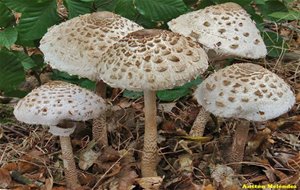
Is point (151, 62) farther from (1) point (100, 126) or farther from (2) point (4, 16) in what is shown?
(2) point (4, 16)

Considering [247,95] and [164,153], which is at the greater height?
[247,95]

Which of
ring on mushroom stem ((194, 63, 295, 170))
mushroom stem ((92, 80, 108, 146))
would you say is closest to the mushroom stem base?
mushroom stem ((92, 80, 108, 146))

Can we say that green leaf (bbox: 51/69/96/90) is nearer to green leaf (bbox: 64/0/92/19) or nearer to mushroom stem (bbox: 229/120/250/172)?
green leaf (bbox: 64/0/92/19)

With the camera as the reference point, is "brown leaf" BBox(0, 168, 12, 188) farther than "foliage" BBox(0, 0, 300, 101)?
No

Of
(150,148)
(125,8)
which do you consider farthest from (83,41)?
(150,148)

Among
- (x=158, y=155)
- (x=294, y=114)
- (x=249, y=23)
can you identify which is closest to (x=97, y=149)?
(x=158, y=155)

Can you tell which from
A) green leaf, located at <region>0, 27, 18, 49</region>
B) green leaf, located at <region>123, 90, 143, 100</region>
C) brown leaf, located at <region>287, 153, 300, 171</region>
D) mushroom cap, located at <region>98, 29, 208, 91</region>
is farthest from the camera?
green leaf, located at <region>123, 90, 143, 100</region>
